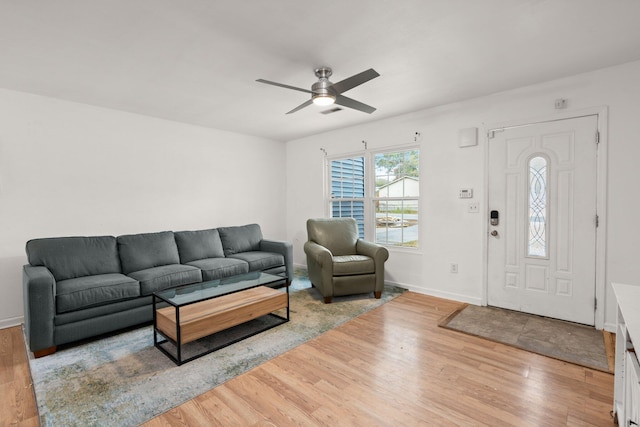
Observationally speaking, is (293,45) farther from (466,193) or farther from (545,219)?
(545,219)

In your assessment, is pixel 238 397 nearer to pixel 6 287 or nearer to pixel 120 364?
pixel 120 364

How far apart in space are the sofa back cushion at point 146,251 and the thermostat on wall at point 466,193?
355cm

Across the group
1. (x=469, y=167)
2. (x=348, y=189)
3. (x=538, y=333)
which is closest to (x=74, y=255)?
(x=348, y=189)

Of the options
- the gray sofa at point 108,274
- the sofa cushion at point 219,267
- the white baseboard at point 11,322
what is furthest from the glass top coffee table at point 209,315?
the white baseboard at point 11,322

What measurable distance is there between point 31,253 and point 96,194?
0.95 metres

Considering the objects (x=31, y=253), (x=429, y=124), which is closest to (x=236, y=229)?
(x=31, y=253)

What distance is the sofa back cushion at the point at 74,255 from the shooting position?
9.62 ft

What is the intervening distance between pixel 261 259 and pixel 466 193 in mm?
2696

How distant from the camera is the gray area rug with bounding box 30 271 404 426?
1.82 metres

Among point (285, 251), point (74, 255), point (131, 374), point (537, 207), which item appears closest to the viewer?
point (131, 374)

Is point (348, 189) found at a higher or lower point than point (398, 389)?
higher

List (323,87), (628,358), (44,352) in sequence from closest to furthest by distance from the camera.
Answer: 1. (628,358)
2. (44,352)
3. (323,87)

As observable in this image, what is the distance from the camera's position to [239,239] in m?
4.56

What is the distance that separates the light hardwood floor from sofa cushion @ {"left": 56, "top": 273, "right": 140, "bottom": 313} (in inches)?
20.4
